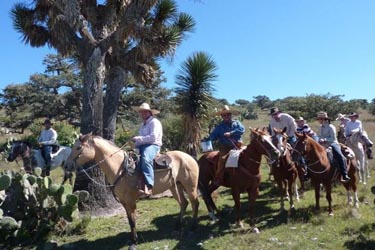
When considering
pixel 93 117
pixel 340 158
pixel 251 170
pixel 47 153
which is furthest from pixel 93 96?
pixel 340 158

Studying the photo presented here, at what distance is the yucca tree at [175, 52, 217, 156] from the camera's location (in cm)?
1423

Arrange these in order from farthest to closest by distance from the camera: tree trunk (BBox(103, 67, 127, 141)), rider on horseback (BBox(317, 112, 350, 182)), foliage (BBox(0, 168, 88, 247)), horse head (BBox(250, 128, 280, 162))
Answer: tree trunk (BBox(103, 67, 127, 141)) < rider on horseback (BBox(317, 112, 350, 182)) < foliage (BBox(0, 168, 88, 247)) < horse head (BBox(250, 128, 280, 162))

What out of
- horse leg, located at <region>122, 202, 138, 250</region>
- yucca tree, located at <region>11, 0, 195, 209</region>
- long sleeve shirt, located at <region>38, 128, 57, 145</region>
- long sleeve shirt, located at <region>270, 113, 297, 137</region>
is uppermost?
yucca tree, located at <region>11, 0, 195, 209</region>

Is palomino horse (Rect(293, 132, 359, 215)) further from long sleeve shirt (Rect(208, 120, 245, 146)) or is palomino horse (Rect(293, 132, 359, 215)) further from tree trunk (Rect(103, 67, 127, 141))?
tree trunk (Rect(103, 67, 127, 141))

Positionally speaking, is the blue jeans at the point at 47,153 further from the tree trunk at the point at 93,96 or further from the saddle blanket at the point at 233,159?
the saddle blanket at the point at 233,159

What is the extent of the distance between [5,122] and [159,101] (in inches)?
578

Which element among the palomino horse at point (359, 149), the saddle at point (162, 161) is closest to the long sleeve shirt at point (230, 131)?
the saddle at point (162, 161)

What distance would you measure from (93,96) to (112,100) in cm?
148

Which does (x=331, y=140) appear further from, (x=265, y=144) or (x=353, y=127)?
(x=353, y=127)

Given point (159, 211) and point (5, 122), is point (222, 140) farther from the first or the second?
point (5, 122)

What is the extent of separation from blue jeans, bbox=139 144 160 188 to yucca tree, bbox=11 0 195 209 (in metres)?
2.86

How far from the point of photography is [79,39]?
437 inches

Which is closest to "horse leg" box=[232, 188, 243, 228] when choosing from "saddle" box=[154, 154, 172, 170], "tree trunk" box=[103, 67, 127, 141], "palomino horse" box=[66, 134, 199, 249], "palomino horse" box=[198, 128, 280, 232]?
"palomino horse" box=[198, 128, 280, 232]

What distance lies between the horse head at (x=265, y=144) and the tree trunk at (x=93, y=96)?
14.5 feet
